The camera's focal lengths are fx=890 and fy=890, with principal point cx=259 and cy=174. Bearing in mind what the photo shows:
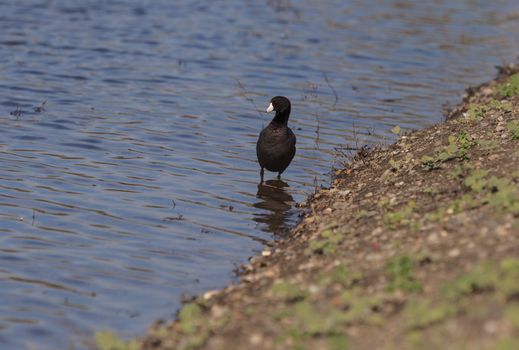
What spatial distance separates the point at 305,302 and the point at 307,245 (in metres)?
2.45

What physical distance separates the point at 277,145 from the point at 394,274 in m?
7.05

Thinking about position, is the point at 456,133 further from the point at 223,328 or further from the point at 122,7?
the point at 122,7

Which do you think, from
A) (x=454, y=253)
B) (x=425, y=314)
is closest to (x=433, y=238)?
(x=454, y=253)

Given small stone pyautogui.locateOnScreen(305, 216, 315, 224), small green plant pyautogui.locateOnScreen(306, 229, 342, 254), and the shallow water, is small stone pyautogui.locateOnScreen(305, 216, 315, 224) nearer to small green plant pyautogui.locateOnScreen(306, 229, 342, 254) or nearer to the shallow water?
the shallow water

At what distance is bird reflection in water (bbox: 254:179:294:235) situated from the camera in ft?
44.4

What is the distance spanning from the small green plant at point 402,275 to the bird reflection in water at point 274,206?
418 centimetres

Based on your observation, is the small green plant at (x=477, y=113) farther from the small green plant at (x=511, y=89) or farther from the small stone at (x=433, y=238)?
the small stone at (x=433, y=238)

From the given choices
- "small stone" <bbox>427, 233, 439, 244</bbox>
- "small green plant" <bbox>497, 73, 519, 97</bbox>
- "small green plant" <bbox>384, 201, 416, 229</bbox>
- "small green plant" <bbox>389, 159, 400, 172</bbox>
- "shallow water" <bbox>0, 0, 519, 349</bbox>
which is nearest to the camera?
"small stone" <bbox>427, 233, 439, 244</bbox>

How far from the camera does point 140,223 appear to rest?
1313 cm

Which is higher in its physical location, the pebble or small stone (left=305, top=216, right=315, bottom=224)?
small stone (left=305, top=216, right=315, bottom=224)

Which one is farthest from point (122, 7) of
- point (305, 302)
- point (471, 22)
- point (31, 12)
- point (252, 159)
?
point (305, 302)

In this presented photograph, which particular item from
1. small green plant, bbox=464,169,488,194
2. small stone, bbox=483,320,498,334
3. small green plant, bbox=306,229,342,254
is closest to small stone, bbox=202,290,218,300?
small green plant, bbox=306,229,342,254

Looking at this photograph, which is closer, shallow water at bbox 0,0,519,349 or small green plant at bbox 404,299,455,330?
small green plant at bbox 404,299,455,330

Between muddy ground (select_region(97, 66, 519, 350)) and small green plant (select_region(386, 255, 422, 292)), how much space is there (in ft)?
0.05
